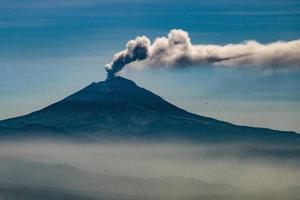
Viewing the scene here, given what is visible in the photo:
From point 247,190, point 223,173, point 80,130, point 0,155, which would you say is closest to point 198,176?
point 223,173

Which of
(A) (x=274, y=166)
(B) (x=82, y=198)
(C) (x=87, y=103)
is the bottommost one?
(B) (x=82, y=198)

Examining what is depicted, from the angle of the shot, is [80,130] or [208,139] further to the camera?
[80,130]

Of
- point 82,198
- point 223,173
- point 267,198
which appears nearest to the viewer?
point 267,198

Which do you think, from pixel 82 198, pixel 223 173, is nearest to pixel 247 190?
pixel 223 173

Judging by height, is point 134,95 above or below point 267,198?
above

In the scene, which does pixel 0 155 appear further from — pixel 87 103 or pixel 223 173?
pixel 223 173

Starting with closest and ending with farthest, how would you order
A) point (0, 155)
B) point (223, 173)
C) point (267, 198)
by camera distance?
1. point (267, 198)
2. point (223, 173)
3. point (0, 155)

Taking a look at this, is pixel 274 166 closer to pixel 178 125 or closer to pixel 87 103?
pixel 178 125
